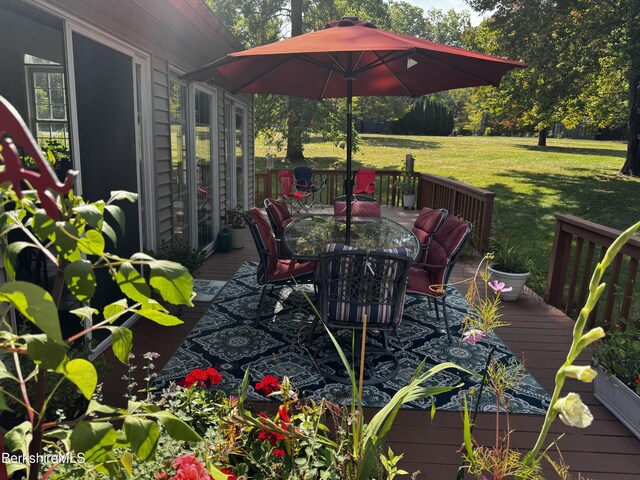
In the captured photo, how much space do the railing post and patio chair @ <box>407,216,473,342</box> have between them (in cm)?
117

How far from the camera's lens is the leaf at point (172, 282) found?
0.74 metres

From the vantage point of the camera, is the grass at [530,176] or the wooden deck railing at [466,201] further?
the grass at [530,176]

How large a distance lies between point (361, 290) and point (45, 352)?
2.34 meters

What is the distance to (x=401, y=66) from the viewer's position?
4301 millimetres

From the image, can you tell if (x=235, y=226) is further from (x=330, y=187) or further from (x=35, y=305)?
(x=35, y=305)

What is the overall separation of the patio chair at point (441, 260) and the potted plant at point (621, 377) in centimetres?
98

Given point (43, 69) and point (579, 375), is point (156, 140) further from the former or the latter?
point (579, 375)

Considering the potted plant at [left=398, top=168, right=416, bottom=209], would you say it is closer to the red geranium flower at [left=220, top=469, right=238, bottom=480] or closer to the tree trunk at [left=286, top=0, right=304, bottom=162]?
the tree trunk at [left=286, top=0, right=304, bottom=162]

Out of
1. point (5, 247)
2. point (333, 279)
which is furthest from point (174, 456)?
point (333, 279)

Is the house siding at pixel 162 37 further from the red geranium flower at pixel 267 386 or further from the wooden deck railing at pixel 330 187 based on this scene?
the wooden deck railing at pixel 330 187

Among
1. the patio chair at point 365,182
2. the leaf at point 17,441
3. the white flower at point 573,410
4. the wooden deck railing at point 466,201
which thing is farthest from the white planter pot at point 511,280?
the patio chair at point 365,182

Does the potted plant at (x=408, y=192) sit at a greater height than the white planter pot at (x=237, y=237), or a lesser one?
greater

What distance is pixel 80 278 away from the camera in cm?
71

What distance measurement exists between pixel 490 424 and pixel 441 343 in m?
1.04
